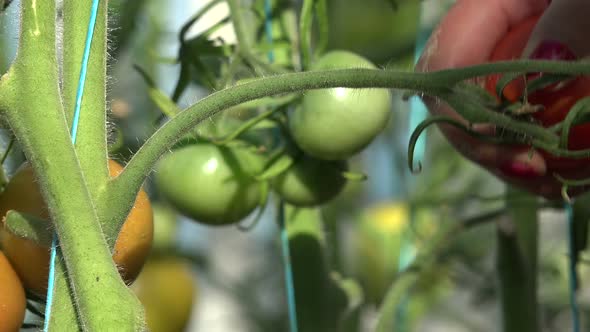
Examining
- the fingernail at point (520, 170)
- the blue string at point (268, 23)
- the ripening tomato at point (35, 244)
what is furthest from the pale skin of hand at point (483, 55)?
the ripening tomato at point (35, 244)

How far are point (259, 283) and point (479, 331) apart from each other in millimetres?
335

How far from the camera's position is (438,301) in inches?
47.3

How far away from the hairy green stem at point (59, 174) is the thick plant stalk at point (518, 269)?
479 mm

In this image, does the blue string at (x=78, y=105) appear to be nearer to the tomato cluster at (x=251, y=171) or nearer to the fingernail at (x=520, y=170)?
the tomato cluster at (x=251, y=171)

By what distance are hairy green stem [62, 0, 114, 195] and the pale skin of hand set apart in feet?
0.81

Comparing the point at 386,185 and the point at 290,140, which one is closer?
the point at 290,140

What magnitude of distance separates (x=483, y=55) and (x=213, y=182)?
23 centimetres

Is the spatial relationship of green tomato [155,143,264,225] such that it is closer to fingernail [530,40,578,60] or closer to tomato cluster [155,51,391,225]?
tomato cluster [155,51,391,225]

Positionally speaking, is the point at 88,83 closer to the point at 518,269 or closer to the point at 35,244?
the point at 35,244

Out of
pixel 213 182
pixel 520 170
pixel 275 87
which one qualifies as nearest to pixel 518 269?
pixel 520 170

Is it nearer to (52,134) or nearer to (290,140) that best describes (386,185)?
(290,140)

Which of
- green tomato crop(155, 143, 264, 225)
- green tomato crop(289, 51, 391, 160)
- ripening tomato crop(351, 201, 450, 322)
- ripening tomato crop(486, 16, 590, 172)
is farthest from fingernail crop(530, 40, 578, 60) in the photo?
ripening tomato crop(351, 201, 450, 322)

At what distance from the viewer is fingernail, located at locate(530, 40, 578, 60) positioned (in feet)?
1.82

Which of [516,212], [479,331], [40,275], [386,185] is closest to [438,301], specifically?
[479,331]
